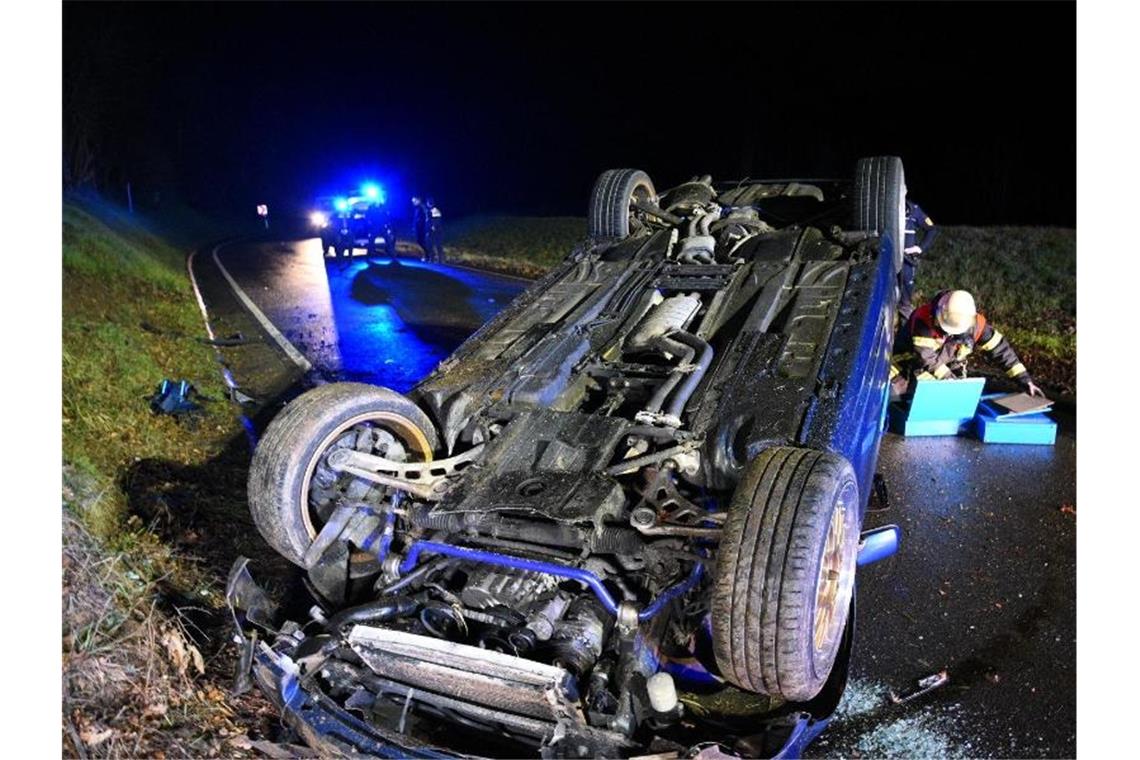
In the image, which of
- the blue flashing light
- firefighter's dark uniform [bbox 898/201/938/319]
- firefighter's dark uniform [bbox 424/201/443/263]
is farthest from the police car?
firefighter's dark uniform [bbox 898/201/938/319]

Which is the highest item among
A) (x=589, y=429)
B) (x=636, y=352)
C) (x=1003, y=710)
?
(x=636, y=352)

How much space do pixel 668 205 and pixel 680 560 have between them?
413 centimetres

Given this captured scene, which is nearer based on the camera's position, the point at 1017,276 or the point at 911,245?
the point at 911,245

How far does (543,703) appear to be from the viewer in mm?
2461

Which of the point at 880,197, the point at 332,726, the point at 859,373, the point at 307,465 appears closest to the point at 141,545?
the point at 307,465

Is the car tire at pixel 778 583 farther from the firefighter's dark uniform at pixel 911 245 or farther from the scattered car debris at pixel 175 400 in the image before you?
the scattered car debris at pixel 175 400

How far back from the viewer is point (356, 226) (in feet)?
51.7

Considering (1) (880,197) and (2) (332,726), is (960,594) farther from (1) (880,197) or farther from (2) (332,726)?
(2) (332,726)

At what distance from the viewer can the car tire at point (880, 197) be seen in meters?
4.88

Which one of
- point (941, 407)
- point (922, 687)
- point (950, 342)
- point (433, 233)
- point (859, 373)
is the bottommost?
point (922, 687)

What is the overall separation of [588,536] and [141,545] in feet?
8.60

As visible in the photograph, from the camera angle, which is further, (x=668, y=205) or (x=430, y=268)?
(x=430, y=268)

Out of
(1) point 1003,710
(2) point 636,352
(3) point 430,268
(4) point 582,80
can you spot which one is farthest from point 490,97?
(1) point 1003,710

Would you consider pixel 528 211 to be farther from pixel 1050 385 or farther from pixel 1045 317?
pixel 1050 385
